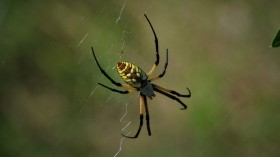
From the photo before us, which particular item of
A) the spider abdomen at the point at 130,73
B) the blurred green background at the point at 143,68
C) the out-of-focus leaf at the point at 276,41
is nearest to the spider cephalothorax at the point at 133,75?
the spider abdomen at the point at 130,73

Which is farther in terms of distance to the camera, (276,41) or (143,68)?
(143,68)

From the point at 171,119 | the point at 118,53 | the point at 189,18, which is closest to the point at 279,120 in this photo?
the point at 171,119

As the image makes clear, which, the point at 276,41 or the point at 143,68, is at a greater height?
the point at 276,41

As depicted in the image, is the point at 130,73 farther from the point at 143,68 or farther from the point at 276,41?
the point at 143,68

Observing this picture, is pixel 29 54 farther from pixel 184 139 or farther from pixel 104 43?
pixel 184 139

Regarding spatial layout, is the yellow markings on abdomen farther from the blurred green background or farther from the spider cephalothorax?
the blurred green background

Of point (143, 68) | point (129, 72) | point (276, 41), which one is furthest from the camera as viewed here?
point (143, 68)

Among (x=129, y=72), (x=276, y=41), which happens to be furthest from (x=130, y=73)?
(x=276, y=41)

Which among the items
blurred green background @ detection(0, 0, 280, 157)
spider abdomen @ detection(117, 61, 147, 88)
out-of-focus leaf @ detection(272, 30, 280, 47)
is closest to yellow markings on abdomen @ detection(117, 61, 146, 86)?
spider abdomen @ detection(117, 61, 147, 88)

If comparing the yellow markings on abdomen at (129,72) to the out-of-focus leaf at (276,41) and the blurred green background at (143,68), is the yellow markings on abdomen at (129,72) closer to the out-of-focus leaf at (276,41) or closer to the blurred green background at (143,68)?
the out-of-focus leaf at (276,41)
